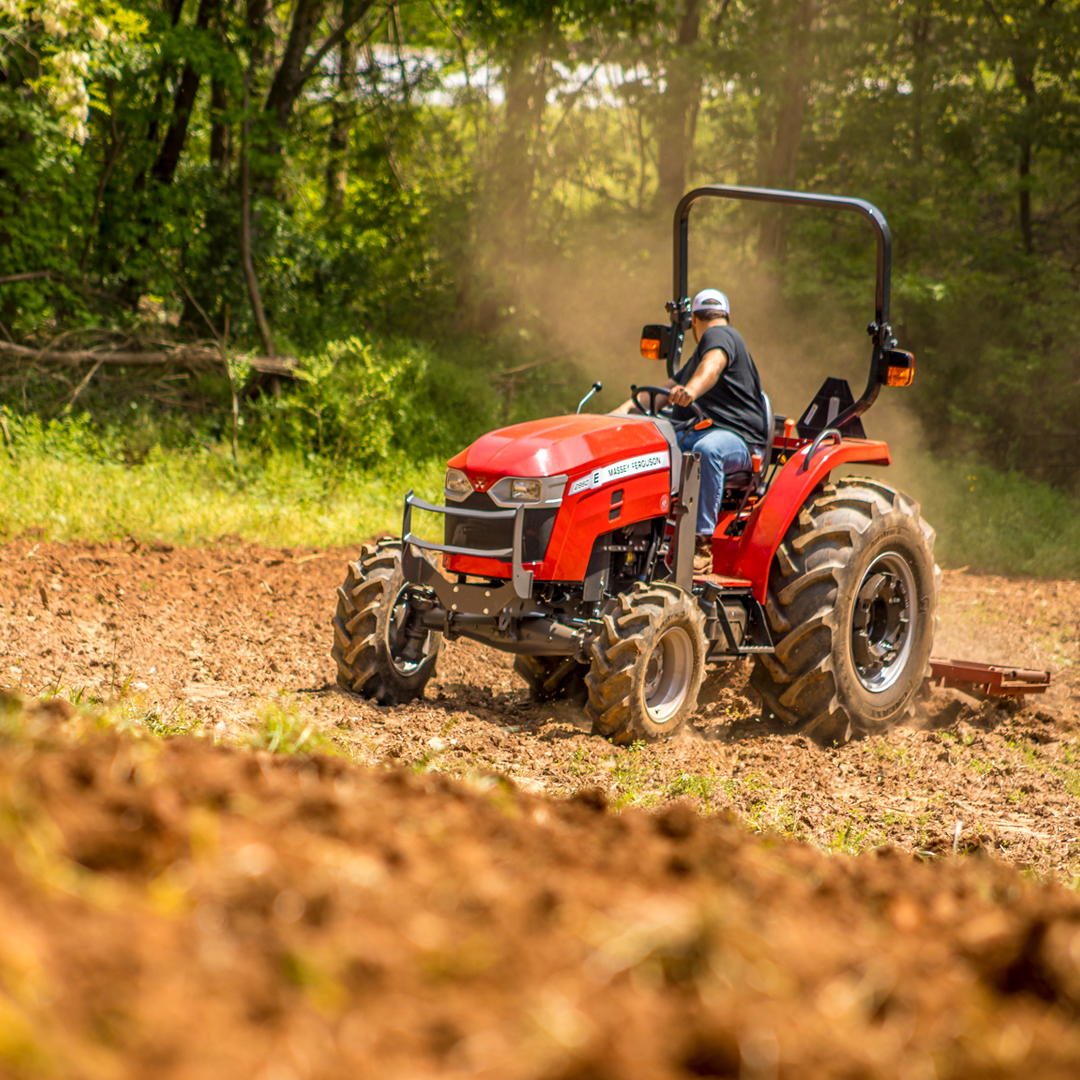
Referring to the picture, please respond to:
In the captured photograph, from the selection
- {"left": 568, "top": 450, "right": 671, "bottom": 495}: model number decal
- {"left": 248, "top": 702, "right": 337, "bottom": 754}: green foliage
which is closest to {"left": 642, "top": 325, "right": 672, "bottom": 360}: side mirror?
{"left": 568, "top": 450, "right": 671, "bottom": 495}: model number decal

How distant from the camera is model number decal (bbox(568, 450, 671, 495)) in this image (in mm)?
5004

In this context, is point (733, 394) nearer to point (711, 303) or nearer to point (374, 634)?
point (711, 303)

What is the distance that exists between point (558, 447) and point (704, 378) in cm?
100

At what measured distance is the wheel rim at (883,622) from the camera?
5.87m

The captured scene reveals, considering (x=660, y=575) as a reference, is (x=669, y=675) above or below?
below

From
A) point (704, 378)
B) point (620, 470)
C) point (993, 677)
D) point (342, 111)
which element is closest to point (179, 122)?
point (342, 111)

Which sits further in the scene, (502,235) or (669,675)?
(502,235)

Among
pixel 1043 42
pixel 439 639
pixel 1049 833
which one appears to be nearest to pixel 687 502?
pixel 439 639

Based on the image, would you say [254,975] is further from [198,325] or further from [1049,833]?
[198,325]

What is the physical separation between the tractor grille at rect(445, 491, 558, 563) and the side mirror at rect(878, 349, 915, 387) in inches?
78.8

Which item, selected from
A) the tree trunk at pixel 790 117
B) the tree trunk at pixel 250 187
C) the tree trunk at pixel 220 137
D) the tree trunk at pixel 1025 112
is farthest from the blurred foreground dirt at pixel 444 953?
the tree trunk at pixel 1025 112

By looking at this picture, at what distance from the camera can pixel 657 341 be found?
242 inches

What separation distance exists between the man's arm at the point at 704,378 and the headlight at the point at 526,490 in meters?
0.93

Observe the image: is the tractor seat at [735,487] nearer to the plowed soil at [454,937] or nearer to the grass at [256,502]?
the plowed soil at [454,937]
